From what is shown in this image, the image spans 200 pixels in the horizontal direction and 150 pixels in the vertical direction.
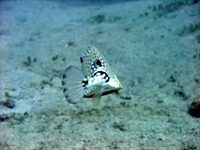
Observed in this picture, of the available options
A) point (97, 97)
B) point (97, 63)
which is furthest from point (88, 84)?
point (97, 63)

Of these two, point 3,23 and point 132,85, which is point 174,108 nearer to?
point 132,85

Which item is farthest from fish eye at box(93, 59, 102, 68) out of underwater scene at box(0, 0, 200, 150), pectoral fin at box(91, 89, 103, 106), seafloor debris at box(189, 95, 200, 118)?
seafloor debris at box(189, 95, 200, 118)

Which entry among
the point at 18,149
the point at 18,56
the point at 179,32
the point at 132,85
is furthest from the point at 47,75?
the point at 179,32

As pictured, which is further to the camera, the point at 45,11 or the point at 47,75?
the point at 45,11

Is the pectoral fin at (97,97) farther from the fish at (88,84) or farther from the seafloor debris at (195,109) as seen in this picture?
the seafloor debris at (195,109)

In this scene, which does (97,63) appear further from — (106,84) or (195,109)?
(195,109)

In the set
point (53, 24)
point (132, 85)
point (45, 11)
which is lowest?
point (132, 85)

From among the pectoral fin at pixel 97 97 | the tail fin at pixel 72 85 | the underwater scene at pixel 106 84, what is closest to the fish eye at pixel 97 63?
the underwater scene at pixel 106 84
